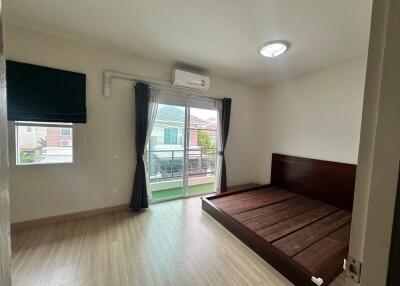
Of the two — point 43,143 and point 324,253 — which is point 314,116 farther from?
point 43,143

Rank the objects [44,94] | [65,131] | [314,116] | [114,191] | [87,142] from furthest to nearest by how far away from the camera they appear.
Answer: [314,116] → [114,191] → [87,142] → [65,131] → [44,94]

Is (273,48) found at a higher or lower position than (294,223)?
higher

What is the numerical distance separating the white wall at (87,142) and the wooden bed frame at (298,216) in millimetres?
1656

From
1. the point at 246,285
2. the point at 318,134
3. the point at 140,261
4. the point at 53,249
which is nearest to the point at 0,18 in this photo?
the point at 140,261

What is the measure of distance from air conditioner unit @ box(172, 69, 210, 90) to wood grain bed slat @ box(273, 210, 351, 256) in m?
2.74

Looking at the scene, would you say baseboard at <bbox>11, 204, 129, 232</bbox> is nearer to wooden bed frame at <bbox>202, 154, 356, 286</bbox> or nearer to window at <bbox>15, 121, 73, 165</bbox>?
window at <bbox>15, 121, 73, 165</bbox>

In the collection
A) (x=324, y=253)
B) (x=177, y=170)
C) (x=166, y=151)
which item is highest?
(x=166, y=151)

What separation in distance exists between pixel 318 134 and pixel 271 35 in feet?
6.83

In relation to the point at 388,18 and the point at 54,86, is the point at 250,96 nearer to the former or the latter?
the point at 54,86

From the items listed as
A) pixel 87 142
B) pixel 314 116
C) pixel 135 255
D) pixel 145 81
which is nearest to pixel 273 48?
pixel 314 116

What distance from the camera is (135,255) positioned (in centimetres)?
196

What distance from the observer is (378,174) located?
46 centimetres

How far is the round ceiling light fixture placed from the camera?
7.86ft

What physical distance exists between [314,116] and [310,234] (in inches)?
85.5
